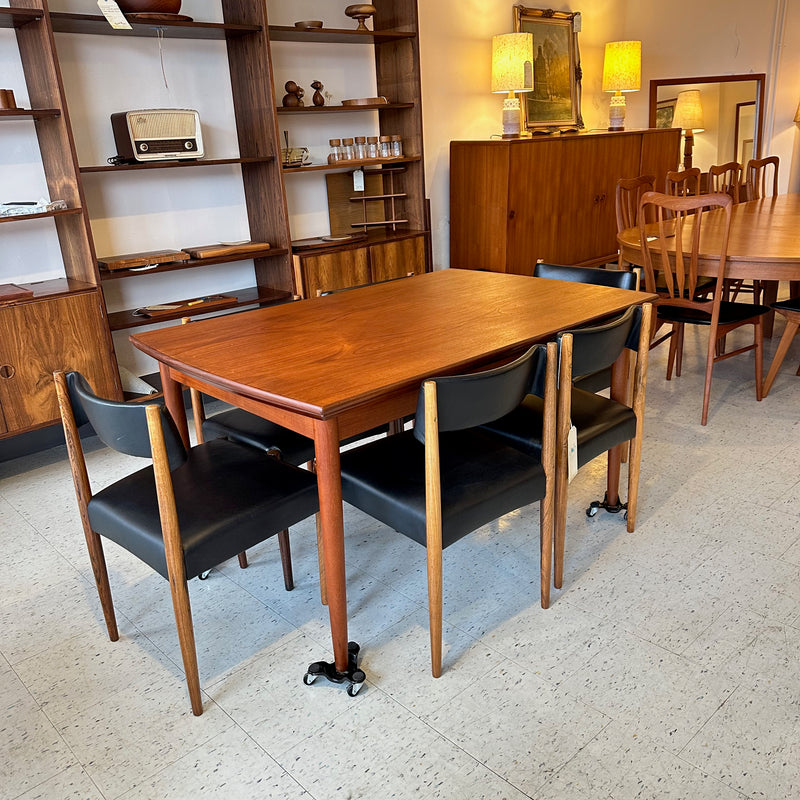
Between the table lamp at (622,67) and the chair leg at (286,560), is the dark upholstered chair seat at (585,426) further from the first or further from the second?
the table lamp at (622,67)

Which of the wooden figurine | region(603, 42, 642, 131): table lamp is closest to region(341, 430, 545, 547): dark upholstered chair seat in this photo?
the wooden figurine

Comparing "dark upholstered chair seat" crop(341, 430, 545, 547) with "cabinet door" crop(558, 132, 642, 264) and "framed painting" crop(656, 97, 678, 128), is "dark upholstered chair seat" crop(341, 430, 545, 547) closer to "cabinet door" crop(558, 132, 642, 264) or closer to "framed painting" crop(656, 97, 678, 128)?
"cabinet door" crop(558, 132, 642, 264)

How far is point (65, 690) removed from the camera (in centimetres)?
175

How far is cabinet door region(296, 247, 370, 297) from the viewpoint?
11.9 ft

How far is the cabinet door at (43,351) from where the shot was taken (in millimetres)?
2809

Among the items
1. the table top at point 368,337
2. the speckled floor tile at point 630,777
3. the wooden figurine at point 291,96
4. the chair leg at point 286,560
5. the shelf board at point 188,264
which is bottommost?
the speckled floor tile at point 630,777

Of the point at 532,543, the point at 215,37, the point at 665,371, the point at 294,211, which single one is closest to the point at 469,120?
the point at 294,211

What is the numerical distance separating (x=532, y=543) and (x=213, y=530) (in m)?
1.10

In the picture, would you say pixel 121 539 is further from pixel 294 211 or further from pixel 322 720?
pixel 294 211

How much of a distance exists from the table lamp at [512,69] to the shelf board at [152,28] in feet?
6.16

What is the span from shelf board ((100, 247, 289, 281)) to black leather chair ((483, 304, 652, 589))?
1.76 metres

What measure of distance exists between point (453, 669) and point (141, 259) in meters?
2.30

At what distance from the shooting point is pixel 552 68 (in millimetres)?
5305

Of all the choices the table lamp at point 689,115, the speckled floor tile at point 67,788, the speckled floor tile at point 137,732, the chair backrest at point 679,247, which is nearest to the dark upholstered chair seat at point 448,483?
the speckled floor tile at point 137,732
